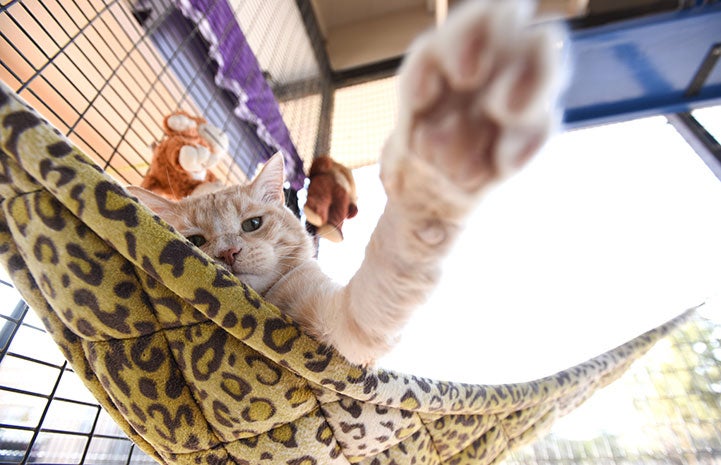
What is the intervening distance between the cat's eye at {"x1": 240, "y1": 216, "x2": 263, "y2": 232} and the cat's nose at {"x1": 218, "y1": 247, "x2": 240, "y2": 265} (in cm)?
11

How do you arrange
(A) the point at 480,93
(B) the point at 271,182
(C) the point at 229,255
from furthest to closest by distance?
(B) the point at 271,182
(C) the point at 229,255
(A) the point at 480,93

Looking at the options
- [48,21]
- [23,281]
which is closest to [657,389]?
[23,281]

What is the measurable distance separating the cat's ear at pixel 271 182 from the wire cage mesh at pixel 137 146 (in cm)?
40

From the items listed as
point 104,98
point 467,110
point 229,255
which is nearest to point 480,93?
point 467,110

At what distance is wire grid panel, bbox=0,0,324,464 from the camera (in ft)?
1.99

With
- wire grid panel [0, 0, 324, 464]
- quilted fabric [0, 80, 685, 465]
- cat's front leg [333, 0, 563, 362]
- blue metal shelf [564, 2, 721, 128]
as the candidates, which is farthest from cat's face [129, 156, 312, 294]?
blue metal shelf [564, 2, 721, 128]

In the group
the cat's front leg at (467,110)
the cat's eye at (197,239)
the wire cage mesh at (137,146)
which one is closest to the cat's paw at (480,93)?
the cat's front leg at (467,110)

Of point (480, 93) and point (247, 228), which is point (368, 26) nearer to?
point (247, 228)

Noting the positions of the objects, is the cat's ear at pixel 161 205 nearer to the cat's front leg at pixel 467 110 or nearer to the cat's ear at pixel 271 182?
the cat's ear at pixel 271 182

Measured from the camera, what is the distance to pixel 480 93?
0.52ft

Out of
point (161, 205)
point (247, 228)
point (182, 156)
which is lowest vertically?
point (247, 228)

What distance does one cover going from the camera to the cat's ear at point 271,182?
0.78 metres

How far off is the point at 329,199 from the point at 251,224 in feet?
1.68

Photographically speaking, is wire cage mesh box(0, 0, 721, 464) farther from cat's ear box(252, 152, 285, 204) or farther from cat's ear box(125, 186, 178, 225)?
cat's ear box(252, 152, 285, 204)
